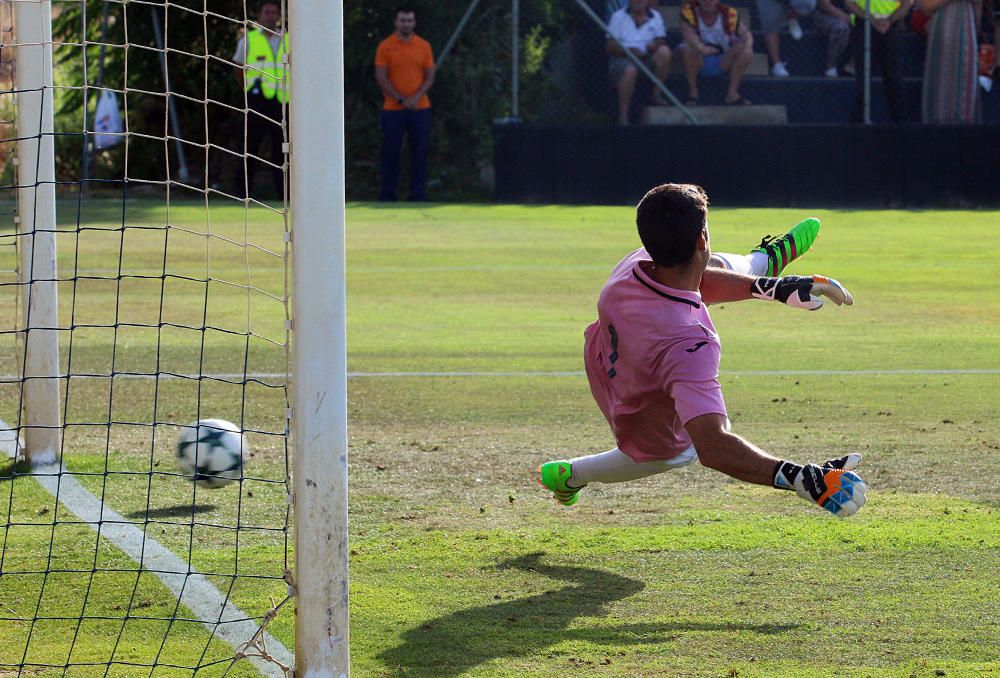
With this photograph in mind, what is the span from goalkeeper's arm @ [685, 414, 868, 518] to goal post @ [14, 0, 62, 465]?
3068 mm

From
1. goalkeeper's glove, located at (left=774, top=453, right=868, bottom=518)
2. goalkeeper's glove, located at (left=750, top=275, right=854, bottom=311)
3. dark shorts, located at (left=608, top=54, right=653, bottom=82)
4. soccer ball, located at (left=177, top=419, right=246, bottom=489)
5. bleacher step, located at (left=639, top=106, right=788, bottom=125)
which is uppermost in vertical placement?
dark shorts, located at (left=608, top=54, right=653, bottom=82)

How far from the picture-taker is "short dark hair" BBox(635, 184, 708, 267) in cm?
481

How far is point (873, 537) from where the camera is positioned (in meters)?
5.36

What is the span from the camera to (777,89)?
21875 mm

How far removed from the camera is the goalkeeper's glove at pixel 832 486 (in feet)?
13.8

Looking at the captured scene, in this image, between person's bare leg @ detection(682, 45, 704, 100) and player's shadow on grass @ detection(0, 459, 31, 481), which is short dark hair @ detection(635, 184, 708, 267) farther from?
person's bare leg @ detection(682, 45, 704, 100)

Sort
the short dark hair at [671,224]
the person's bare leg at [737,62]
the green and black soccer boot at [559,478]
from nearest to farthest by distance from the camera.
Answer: the short dark hair at [671,224]
the green and black soccer boot at [559,478]
the person's bare leg at [737,62]

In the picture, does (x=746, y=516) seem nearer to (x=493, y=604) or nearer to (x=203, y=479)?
(x=493, y=604)

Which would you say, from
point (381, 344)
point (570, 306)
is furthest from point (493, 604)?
point (570, 306)

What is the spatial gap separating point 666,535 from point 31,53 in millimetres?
3361

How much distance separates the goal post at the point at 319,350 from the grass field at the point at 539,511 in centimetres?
32

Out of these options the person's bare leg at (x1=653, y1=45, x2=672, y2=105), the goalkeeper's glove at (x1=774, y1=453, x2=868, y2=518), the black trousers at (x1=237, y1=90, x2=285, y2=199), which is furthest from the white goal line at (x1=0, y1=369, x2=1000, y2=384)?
the person's bare leg at (x1=653, y1=45, x2=672, y2=105)

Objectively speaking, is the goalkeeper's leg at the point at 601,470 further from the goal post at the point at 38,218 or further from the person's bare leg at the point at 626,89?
the person's bare leg at the point at 626,89

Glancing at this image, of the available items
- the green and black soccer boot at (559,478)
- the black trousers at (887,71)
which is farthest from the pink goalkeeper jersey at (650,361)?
the black trousers at (887,71)
